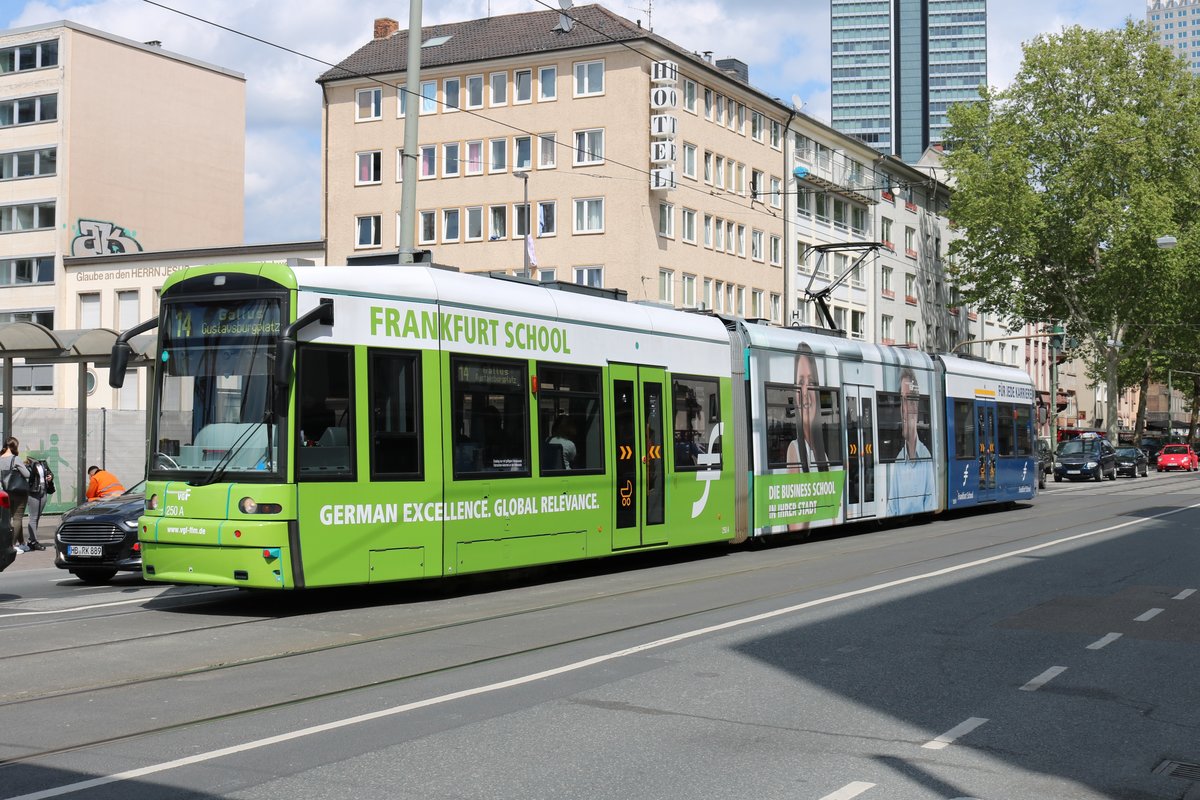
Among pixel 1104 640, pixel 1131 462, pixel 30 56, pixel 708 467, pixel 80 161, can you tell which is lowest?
pixel 1104 640

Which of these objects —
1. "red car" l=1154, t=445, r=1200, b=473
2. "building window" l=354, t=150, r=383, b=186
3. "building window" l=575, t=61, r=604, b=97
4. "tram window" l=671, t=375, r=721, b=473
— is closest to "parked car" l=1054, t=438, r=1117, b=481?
"red car" l=1154, t=445, r=1200, b=473

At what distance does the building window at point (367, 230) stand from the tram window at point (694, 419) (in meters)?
42.5

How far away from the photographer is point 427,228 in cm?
5872

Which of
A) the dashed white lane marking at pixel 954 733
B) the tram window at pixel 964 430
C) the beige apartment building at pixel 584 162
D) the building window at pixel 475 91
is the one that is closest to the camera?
the dashed white lane marking at pixel 954 733

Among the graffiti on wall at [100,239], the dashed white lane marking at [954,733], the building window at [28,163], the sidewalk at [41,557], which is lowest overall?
the sidewalk at [41,557]

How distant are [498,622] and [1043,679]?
4.61 meters

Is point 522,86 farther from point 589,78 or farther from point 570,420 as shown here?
point 570,420

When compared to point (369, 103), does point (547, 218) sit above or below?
below

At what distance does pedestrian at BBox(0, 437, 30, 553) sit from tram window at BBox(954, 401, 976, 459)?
17167 mm

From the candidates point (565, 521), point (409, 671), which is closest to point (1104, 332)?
point (565, 521)

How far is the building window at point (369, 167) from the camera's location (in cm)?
5956

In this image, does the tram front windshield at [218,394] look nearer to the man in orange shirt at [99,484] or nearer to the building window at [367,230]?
the man in orange shirt at [99,484]

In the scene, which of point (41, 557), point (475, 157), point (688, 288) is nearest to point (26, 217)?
point (475, 157)

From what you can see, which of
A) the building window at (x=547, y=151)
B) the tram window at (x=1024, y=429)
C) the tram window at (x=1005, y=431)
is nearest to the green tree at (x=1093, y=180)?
the building window at (x=547, y=151)
